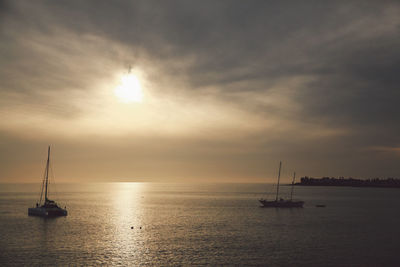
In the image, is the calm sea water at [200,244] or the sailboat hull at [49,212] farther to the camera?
the sailboat hull at [49,212]

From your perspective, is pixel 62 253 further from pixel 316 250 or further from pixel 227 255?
pixel 316 250

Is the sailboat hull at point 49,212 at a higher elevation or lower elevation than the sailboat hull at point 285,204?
lower

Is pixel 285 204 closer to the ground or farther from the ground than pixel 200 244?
closer to the ground

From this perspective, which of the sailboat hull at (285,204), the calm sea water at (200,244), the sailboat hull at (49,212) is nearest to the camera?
the calm sea water at (200,244)

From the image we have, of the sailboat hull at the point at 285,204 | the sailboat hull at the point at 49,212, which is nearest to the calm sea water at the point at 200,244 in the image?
the sailboat hull at the point at 49,212

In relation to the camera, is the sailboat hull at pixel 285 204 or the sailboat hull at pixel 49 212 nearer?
the sailboat hull at pixel 49 212

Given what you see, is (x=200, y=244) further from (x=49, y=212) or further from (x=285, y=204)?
(x=285, y=204)

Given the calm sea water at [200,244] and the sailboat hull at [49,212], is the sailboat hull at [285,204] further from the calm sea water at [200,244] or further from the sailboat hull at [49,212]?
the sailboat hull at [49,212]

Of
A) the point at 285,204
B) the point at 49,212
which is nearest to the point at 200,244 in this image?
the point at 49,212

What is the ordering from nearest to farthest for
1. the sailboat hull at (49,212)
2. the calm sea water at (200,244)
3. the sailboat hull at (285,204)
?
1. the calm sea water at (200,244)
2. the sailboat hull at (49,212)
3. the sailboat hull at (285,204)

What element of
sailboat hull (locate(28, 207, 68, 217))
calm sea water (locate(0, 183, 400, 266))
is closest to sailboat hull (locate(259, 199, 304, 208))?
calm sea water (locate(0, 183, 400, 266))

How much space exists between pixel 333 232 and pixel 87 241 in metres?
60.6

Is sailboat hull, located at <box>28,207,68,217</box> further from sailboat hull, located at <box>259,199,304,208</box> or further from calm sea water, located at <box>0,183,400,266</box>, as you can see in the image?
sailboat hull, located at <box>259,199,304,208</box>

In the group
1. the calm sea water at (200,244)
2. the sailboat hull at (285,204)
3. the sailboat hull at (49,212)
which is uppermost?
the calm sea water at (200,244)
